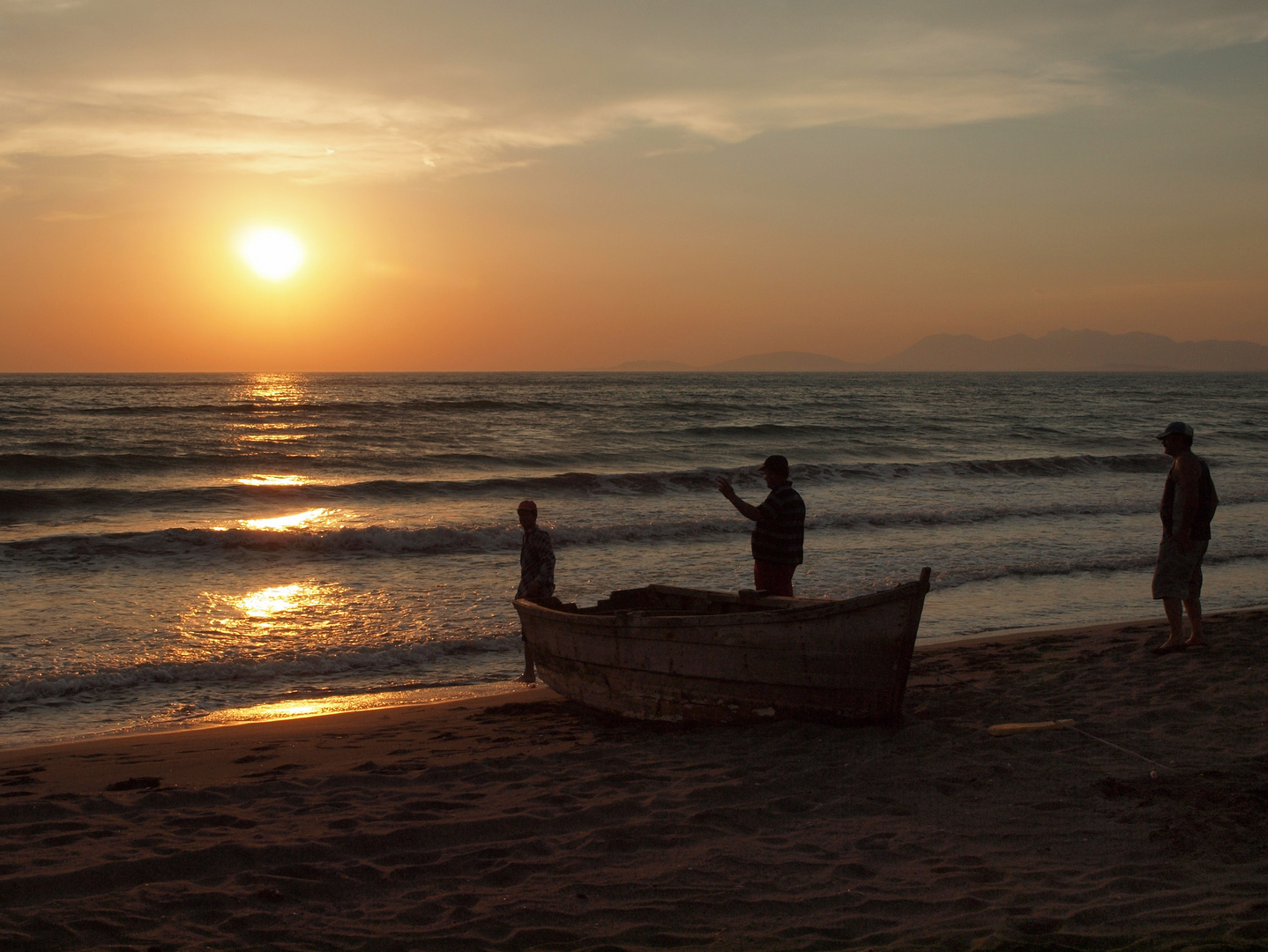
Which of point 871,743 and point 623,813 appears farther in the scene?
point 871,743

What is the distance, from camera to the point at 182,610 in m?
11.5

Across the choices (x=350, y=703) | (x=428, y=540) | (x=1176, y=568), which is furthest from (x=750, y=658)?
(x=428, y=540)

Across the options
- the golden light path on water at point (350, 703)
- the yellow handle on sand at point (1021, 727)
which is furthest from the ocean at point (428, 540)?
the yellow handle on sand at point (1021, 727)

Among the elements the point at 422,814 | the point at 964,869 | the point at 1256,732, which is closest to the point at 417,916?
the point at 422,814

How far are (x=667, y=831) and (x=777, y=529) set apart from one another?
3.04 m

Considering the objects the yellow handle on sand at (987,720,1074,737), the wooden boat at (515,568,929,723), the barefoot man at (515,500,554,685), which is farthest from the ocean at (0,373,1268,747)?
the yellow handle on sand at (987,720,1074,737)

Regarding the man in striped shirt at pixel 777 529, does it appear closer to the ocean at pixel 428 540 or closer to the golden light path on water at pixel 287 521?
the ocean at pixel 428 540

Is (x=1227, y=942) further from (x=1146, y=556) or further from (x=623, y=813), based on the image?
(x=1146, y=556)

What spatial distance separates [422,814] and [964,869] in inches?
111

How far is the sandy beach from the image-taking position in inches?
158

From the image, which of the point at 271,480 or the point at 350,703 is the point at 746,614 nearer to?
the point at 350,703

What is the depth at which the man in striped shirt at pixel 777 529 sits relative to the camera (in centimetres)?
735

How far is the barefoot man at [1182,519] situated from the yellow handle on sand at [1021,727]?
2050 mm

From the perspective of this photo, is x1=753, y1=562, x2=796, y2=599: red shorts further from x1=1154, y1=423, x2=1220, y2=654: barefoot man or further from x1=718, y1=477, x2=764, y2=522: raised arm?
x1=1154, y1=423, x2=1220, y2=654: barefoot man
